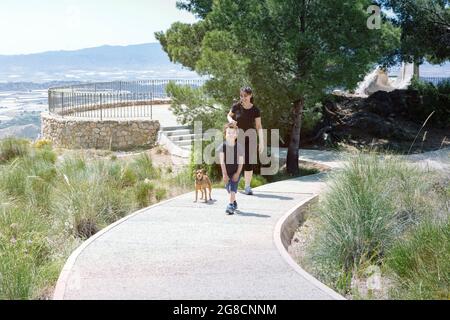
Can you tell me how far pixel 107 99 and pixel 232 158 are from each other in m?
20.6

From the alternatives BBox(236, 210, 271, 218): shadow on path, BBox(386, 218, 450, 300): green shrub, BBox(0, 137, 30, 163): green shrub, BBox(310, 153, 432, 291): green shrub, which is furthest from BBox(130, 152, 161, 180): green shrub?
BBox(386, 218, 450, 300): green shrub

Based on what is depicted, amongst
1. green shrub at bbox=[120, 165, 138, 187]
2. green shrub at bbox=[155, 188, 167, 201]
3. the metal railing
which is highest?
the metal railing

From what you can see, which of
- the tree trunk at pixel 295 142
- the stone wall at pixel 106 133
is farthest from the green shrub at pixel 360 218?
the stone wall at pixel 106 133

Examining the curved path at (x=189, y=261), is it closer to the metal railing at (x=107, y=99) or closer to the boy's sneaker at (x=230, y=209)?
the boy's sneaker at (x=230, y=209)

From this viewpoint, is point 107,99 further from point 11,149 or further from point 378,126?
point 378,126

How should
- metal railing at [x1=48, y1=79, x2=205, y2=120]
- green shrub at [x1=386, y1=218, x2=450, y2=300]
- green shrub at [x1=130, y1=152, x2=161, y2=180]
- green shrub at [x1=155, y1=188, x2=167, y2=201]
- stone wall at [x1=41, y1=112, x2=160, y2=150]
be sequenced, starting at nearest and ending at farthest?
green shrub at [x1=386, y1=218, x2=450, y2=300] → green shrub at [x1=155, y1=188, x2=167, y2=201] → green shrub at [x1=130, y1=152, x2=161, y2=180] → stone wall at [x1=41, y1=112, x2=160, y2=150] → metal railing at [x1=48, y1=79, x2=205, y2=120]

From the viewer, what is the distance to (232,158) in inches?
327

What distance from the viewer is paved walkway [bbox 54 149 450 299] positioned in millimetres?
4973

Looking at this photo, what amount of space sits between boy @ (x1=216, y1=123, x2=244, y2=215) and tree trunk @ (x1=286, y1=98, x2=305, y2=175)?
17.0 feet

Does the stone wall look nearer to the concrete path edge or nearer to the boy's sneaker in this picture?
the concrete path edge

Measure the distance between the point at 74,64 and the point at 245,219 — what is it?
18427cm

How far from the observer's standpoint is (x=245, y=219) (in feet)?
25.5
